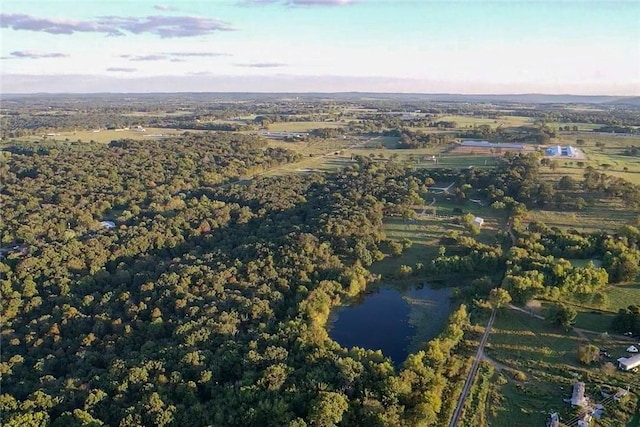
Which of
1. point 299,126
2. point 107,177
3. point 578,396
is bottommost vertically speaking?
point 578,396

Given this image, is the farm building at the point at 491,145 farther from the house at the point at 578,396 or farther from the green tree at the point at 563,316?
the house at the point at 578,396

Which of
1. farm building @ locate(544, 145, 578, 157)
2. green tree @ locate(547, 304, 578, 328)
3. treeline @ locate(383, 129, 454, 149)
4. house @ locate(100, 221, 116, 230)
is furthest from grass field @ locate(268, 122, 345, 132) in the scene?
green tree @ locate(547, 304, 578, 328)

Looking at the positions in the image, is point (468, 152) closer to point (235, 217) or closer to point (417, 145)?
point (417, 145)

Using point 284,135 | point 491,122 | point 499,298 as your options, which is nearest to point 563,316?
point 499,298

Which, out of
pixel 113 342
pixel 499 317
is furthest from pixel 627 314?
pixel 113 342

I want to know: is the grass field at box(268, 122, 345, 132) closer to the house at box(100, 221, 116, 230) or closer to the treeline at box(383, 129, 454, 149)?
the treeline at box(383, 129, 454, 149)

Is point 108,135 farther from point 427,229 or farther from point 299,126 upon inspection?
point 427,229
